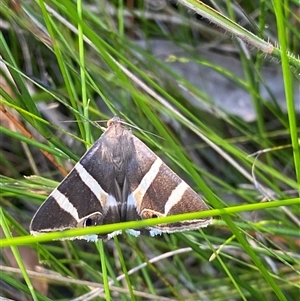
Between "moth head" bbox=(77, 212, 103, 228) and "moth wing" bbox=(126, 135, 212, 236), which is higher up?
"moth wing" bbox=(126, 135, 212, 236)

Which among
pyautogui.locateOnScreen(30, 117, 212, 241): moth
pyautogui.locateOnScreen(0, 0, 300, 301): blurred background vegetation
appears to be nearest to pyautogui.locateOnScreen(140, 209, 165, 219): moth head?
pyautogui.locateOnScreen(30, 117, 212, 241): moth

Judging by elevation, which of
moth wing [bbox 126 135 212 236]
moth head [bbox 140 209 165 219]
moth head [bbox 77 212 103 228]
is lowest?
moth head [bbox 77 212 103 228]

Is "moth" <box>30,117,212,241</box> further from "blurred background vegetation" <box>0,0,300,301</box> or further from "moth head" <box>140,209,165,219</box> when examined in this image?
"blurred background vegetation" <box>0,0,300,301</box>

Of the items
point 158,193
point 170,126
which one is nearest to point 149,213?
point 158,193

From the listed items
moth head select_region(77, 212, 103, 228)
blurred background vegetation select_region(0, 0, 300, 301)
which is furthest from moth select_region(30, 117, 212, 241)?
blurred background vegetation select_region(0, 0, 300, 301)

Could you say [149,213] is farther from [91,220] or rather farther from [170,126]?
[170,126]

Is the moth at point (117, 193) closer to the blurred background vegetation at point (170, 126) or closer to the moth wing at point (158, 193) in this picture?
the moth wing at point (158, 193)

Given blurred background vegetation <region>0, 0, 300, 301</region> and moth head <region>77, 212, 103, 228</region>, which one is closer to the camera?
moth head <region>77, 212, 103, 228</region>
